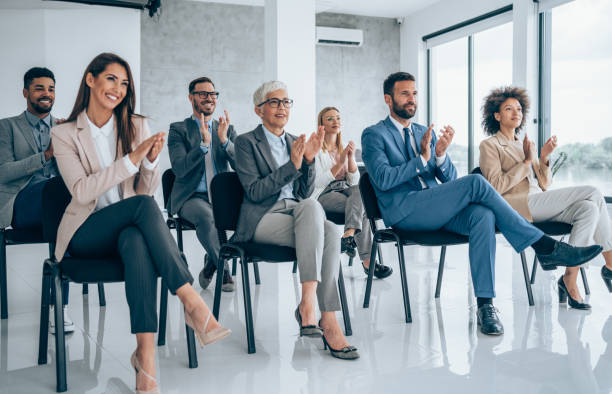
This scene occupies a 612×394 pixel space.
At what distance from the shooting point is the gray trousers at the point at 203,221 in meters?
3.26

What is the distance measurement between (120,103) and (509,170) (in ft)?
7.33

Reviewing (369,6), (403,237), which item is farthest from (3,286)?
(369,6)

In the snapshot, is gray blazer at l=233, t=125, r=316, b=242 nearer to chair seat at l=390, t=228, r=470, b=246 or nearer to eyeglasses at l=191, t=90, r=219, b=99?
chair seat at l=390, t=228, r=470, b=246

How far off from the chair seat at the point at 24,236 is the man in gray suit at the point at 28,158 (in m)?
0.03

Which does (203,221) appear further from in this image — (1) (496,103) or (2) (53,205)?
(1) (496,103)

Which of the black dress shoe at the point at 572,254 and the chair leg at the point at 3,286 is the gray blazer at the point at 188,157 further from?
the black dress shoe at the point at 572,254

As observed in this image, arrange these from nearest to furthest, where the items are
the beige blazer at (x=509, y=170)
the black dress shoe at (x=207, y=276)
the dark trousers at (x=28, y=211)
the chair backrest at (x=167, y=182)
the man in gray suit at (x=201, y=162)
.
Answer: the dark trousers at (x=28, y=211)
the beige blazer at (x=509, y=170)
the man in gray suit at (x=201, y=162)
the black dress shoe at (x=207, y=276)
the chair backrest at (x=167, y=182)

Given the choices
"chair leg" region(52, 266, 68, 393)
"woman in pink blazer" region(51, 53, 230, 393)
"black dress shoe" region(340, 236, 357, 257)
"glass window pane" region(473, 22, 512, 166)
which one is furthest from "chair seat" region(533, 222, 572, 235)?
"glass window pane" region(473, 22, 512, 166)

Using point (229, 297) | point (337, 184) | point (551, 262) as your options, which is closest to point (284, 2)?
point (337, 184)

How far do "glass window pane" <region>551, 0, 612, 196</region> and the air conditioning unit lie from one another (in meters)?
3.16

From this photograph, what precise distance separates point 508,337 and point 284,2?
3802mm

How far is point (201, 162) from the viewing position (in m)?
3.46

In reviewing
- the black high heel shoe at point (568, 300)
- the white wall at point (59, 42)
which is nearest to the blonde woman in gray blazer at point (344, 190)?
the black high heel shoe at point (568, 300)

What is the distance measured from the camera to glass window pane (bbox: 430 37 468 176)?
8312 mm
